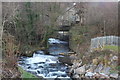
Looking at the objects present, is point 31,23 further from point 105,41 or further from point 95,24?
point 105,41

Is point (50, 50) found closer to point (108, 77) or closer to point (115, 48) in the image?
point (115, 48)

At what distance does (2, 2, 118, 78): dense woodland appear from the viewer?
6605 millimetres

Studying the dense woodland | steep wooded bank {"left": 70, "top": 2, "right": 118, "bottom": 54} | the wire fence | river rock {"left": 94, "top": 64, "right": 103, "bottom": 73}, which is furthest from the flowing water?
the wire fence

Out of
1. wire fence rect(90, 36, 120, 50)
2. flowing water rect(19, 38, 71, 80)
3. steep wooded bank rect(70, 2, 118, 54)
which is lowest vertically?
flowing water rect(19, 38, 71, 80)

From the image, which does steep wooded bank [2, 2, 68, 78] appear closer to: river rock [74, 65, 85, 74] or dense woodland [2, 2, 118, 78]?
dense woodland [2, 2, 118, 78]

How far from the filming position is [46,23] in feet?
26.6

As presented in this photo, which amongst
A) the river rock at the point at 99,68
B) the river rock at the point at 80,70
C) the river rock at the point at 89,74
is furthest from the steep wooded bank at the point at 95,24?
the river rock at the point at 89,74

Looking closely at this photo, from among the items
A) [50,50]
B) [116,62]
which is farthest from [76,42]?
[116,62]

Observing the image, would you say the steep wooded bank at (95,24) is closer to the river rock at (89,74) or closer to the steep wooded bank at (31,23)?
the steep wooded bank at (31,23)

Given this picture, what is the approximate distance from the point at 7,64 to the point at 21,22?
3320 millimetres

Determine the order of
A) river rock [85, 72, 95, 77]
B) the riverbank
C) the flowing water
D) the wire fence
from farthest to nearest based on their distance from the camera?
1. the wire fence
2. the flowing water
3. river rock [85, 72, 95, 77]
4. the riverbank

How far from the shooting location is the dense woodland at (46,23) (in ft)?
21.7

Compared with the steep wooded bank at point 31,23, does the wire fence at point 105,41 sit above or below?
below

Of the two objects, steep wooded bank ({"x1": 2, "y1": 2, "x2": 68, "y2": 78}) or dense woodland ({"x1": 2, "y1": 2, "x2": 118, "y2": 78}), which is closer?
dense woodland ({"x1": 2, "y1": 2, "x2": 118, "y2": 78})
